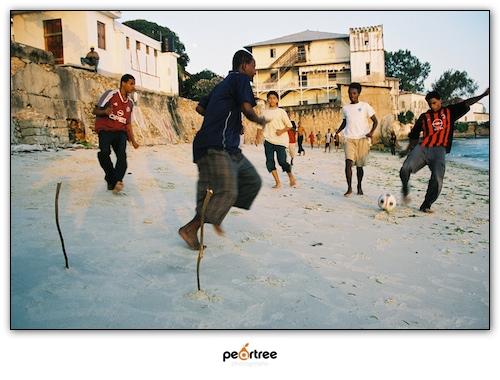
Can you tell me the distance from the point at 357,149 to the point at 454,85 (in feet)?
5.43

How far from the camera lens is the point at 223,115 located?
10.2ft

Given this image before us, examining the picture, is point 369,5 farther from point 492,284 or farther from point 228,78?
point 492,284

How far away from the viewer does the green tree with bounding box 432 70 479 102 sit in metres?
3.97

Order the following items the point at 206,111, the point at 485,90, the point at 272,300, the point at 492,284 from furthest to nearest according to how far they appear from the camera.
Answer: the point at 485,90 < the point at 206,111 < the point at 492,284 < the point at 272,300

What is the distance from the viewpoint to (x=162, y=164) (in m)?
7.86

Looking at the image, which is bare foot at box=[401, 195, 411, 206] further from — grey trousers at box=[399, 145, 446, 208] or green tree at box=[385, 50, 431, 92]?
green tree at box=[385, 50, 431, 92]

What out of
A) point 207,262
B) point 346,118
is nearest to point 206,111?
point 207,262

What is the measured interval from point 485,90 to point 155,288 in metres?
3.07

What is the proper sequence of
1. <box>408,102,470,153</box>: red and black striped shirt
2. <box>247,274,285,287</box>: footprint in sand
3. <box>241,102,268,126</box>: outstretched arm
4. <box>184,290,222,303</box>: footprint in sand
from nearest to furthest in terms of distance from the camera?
<box>184,290,222,303</box>: footprint in sand
<box>247,274,285,287</box>: footprint in sand
<box>241,102,268,126</box>: outstretched arm
<box>408,102,470,153</box>: red and black striped shirt

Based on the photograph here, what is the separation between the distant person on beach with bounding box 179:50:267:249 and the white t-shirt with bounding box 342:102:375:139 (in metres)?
3.07

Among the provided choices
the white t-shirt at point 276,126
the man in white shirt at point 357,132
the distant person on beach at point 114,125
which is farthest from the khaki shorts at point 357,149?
the distant person on beach at point 114,125

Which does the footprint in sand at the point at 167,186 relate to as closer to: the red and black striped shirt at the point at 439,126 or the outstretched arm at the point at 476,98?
the red and black striped shirt at the point at 439,126

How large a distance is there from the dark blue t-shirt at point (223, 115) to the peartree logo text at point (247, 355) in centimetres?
144

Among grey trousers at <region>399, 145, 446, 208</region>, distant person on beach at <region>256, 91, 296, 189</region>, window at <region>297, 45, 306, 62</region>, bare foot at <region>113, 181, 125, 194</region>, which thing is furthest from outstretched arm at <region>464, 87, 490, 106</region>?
window at <region>297, 45, 306, 62</region>
